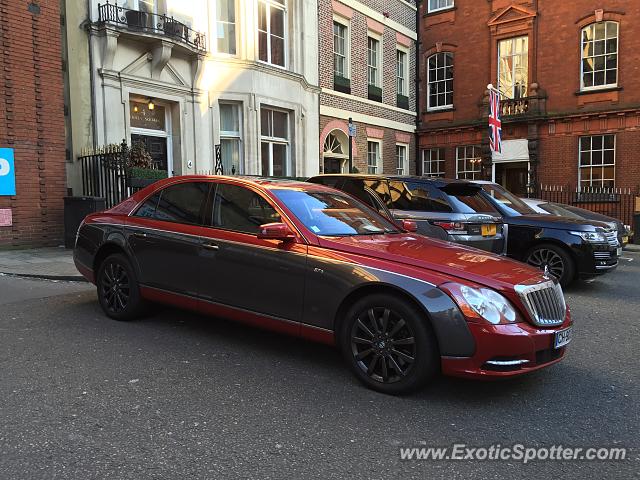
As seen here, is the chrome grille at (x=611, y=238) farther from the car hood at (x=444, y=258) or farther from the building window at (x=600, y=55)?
the building window at (x=600, y=55)

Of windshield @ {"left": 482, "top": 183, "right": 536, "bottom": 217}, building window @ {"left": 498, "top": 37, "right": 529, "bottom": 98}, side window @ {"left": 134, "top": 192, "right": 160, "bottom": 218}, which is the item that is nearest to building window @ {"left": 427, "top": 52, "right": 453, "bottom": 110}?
building window @ {"left": 498, "top": 37, "right": 529, "bottom": 98}

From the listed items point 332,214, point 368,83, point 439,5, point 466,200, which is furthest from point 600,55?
point 332,214

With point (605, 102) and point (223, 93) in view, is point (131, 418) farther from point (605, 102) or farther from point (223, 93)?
point (605, 102)

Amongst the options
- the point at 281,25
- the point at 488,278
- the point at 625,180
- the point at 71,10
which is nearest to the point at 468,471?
the point at 488,278

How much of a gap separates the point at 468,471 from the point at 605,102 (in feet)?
68.5

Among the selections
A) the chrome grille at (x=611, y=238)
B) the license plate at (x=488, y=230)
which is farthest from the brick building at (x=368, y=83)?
the chrome grille at (x=611, y=238)

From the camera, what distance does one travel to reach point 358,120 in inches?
797

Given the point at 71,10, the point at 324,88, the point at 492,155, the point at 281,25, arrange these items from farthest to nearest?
the point at 492,155 < the point at 324,88 < the point at 281,25 < the point at 71,10

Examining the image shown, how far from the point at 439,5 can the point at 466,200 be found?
18.9m

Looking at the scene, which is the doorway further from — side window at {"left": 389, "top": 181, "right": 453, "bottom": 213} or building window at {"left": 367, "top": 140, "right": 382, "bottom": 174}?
side window at {"left": 389, "top": 181, "right": 453, "bottom": 213}

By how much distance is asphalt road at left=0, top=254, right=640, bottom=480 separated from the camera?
118 inches

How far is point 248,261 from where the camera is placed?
4719mm

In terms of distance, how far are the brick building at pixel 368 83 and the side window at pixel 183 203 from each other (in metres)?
13.2

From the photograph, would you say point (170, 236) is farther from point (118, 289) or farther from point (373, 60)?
point (373, 60)
